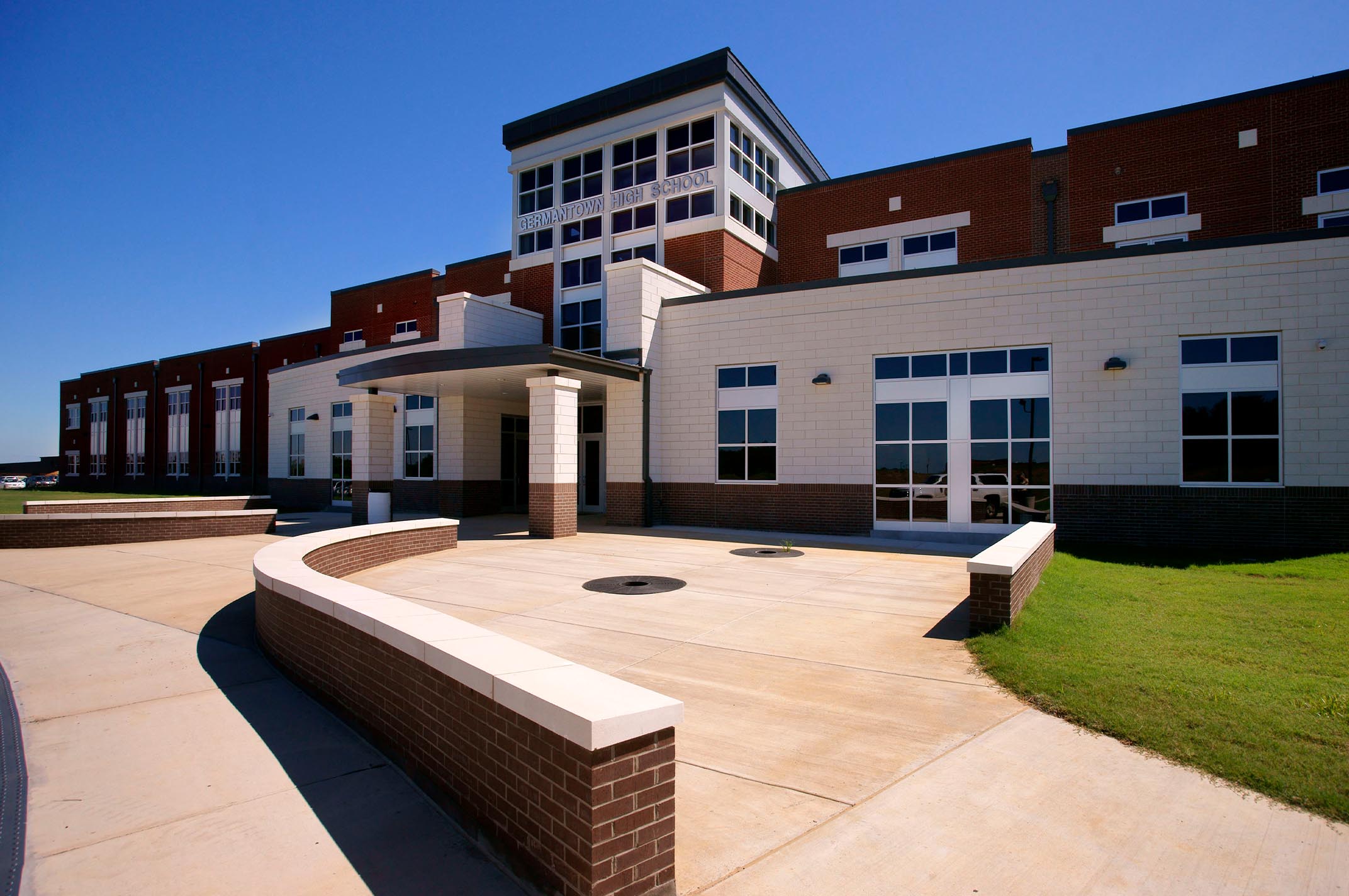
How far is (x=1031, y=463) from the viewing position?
16.3m

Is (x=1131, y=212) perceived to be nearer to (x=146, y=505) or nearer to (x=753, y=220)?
(x=753, y=220)

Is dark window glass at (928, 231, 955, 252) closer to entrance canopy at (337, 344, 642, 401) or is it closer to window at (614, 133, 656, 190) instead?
window at (614, 133, 656, 190)

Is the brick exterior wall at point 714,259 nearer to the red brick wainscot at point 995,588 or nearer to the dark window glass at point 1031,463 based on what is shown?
the dark window glass at point 1031,463

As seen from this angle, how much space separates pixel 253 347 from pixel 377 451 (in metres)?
22.7

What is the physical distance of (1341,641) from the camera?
6.96 metres

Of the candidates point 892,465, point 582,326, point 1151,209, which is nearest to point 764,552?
point 892,465

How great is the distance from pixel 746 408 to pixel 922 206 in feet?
33.4

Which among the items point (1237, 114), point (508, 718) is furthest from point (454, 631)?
point (1237, 114)

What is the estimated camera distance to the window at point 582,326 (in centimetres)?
2484

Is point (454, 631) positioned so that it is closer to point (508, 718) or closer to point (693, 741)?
point (508, 718)

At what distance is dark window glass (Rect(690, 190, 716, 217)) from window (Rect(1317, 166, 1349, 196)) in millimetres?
16023

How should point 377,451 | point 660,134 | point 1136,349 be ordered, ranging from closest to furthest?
point 1136,349 < point 377,451 < point 660,134

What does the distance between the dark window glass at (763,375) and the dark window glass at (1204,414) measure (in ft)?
28.6

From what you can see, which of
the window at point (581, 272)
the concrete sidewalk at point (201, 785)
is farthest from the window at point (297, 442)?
the concrete sidewalk at point (201, 785)
